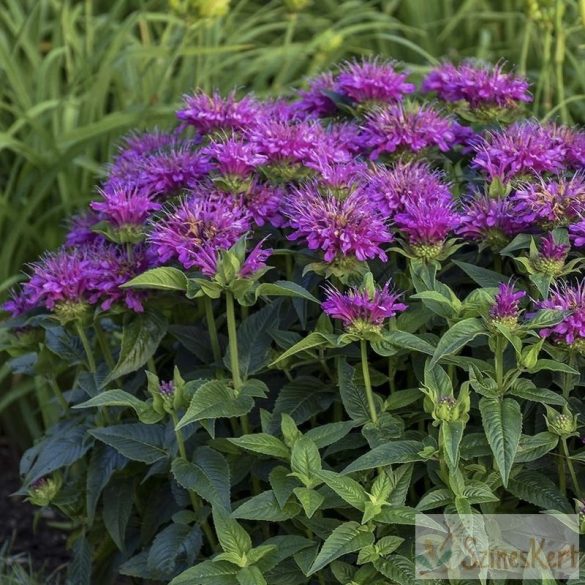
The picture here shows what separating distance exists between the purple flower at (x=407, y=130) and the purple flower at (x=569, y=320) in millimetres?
462

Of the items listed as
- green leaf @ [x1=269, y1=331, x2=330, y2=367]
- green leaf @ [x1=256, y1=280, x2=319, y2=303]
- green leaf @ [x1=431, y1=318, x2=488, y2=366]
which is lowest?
green leaf @ [x1=269, y1=331, x2=330, y2=367]

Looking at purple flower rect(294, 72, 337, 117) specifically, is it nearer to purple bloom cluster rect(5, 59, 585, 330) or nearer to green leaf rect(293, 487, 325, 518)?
purple bloom cluster rect(5, 59, 585, 330)

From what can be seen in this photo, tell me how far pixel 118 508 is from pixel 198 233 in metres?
0.57

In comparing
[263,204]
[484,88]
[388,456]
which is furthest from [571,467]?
[484,88]

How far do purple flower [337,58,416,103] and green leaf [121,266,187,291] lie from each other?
0.64 meters

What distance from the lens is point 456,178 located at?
2.01 meters

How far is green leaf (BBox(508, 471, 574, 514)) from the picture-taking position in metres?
1.56

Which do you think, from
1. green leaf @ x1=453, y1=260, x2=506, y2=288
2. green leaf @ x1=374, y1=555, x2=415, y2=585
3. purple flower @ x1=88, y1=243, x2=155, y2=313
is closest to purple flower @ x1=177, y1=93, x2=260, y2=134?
purple flower @ x1=88, y1=243, x2=155, y2=313

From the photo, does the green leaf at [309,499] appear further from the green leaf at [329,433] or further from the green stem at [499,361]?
the green stem at [499,361]

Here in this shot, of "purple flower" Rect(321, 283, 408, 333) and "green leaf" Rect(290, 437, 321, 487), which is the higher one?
"purple flower" Rect(321, 283, 408, 333)

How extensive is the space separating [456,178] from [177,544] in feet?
2.90

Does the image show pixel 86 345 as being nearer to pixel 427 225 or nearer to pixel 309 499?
pixel 309 499

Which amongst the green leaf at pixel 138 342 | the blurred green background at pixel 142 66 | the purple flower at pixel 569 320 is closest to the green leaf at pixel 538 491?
the purple flower at pixel 569 320

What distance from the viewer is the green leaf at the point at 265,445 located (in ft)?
5.26
